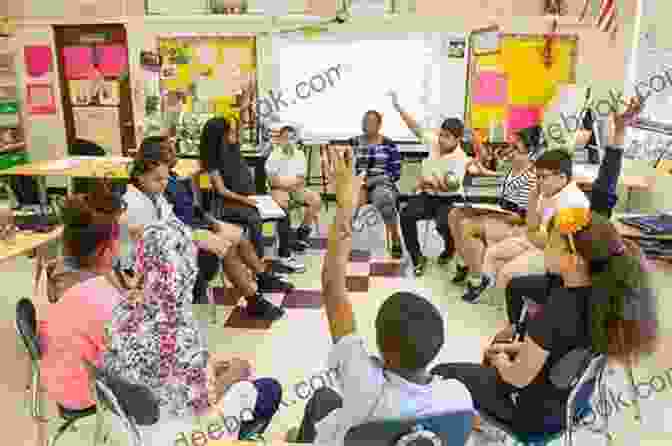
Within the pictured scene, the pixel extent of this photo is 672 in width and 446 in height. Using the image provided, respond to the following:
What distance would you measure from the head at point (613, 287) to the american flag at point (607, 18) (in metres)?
4.56

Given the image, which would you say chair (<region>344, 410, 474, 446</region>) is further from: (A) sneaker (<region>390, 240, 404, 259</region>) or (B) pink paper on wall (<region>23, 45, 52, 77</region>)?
(B) pink paper on wall (<region>23, 45, 52, 77</region>)

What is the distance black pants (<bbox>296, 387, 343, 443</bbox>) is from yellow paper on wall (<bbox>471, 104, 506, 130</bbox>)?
4726mm

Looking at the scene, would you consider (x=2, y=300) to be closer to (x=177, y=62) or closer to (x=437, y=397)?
(x=177, y=62)

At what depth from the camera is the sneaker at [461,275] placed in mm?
4562

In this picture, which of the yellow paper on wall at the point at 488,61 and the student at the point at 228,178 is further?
the yellow paper on wall at the point at 488,61

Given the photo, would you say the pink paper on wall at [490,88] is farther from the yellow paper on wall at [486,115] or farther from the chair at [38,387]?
the chair at [38,387]

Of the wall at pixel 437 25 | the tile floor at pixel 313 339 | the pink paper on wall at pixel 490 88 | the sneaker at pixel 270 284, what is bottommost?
the tile floor at pixel 313 339

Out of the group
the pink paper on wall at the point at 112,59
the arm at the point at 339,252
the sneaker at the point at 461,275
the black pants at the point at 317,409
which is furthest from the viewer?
the pink paper on wall at the point at 112,59

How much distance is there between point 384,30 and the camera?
247 inches

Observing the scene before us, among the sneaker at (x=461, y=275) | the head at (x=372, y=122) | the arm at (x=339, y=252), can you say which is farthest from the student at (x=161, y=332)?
the head at (x=372, y=122)

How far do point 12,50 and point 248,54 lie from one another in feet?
8.57

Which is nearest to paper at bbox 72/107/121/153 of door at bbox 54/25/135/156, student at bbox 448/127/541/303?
door at bbox 54/25/135/156

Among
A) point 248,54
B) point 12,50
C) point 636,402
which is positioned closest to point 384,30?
point 248,54

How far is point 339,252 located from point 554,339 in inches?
30.1
